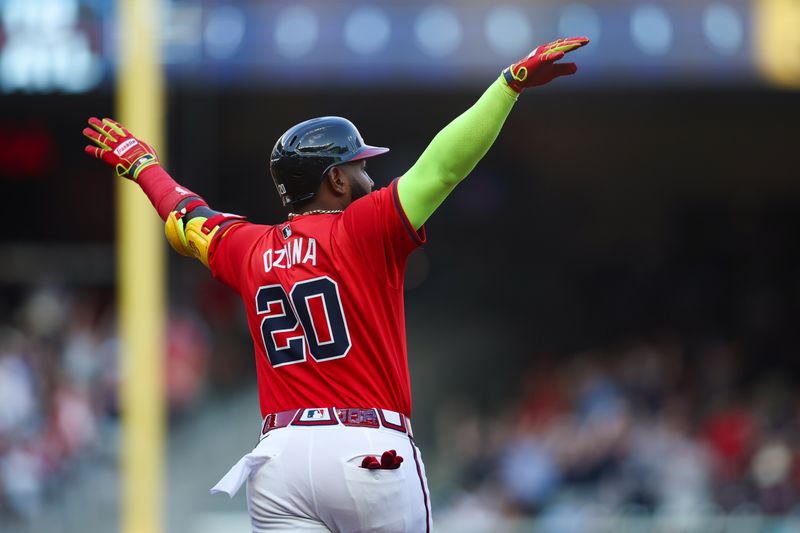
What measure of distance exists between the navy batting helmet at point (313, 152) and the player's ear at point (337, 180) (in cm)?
2

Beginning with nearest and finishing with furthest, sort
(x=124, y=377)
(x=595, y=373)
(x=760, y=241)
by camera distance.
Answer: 1. (x=124, y=377)
2. (x=595, y=373)
3. (x=760, y=241)

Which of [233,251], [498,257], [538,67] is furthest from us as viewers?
[498,257]

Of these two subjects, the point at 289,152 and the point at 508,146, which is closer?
the point at 289,152

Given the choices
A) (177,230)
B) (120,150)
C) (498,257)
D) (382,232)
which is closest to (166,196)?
(177,230)

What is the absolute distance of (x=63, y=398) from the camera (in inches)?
398

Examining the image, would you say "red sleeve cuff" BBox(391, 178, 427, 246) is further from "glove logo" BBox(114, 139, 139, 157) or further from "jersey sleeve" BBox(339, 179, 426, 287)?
"glove logo" BBox(114, 139, 139, 157)

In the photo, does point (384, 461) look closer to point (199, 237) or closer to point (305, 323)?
point (305, 323)

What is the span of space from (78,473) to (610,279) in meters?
Result: 5.73

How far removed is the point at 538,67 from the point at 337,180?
58 cm

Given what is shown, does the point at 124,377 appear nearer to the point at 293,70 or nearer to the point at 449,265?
the point at 293,70

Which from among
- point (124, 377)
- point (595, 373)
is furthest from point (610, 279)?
point (124, 377)

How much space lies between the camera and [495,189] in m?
13.7

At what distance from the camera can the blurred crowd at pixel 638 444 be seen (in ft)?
27.8

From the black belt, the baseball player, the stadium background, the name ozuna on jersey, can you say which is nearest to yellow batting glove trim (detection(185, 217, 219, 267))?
the baseball player
